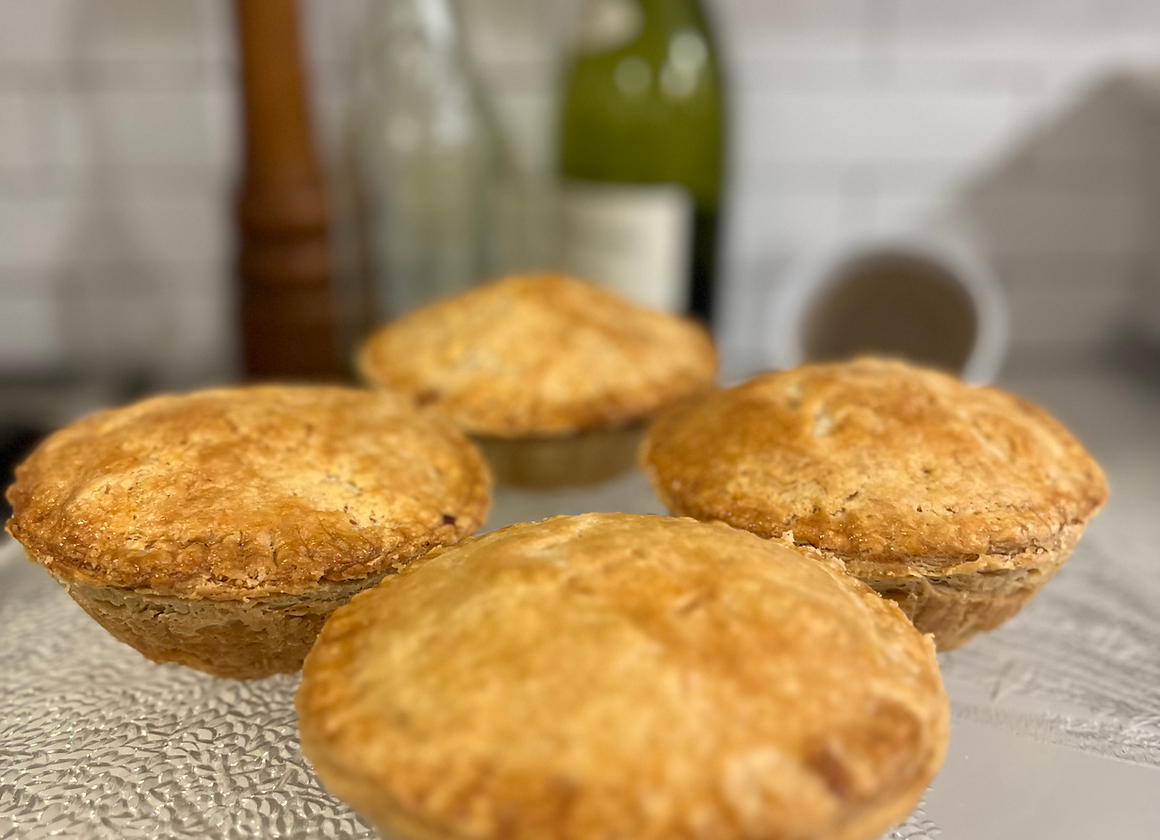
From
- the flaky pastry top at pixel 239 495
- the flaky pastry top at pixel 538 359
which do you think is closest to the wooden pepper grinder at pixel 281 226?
the flaky pastry top at pixel 538 359

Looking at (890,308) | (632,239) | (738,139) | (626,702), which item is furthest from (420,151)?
(626,702)

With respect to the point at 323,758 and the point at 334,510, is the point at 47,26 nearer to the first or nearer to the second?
the point at 334,510

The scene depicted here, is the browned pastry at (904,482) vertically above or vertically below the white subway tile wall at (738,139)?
Answer: below

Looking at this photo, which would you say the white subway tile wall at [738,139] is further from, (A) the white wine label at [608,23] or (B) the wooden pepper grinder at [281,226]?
(B) the wooden pepper grinder at [281,226]

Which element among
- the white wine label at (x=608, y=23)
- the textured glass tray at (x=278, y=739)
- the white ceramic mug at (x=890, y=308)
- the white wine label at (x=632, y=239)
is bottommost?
the textured glass tray at (x=278, y=739)

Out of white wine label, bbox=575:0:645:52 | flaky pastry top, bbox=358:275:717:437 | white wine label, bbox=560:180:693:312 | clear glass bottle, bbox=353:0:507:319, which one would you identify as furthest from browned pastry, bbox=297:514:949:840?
white wine label, bbox=575:0:645:52

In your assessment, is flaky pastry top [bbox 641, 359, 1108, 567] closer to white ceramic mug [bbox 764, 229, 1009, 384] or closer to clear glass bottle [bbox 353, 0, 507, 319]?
white ceramic mug [bbox 764, 229, 1009, 384]

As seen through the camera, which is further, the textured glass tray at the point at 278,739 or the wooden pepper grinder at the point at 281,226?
the wooden pepper grinder at the point at 281,226

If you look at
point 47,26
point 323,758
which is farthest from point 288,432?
point 47,26
